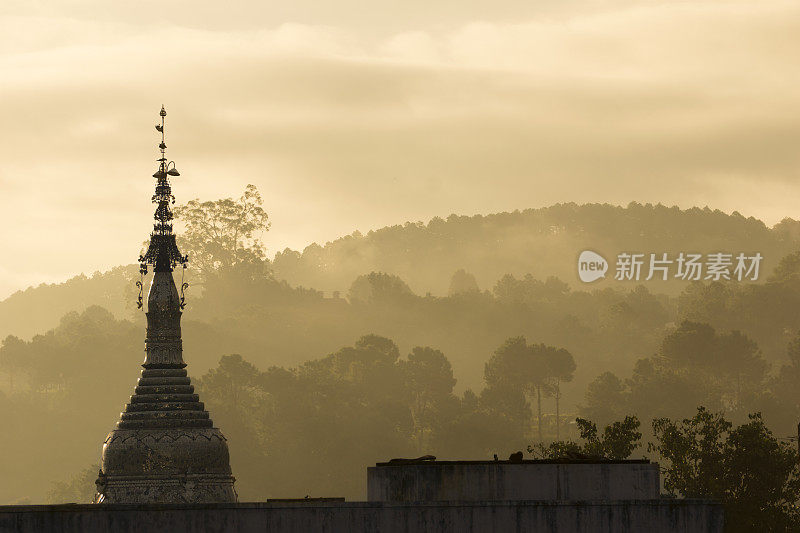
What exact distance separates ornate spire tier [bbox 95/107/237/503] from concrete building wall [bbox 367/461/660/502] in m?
27.3

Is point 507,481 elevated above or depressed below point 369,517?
above

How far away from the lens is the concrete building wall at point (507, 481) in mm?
49438

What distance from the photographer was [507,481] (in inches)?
1956

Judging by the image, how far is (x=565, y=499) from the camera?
48.8 meters

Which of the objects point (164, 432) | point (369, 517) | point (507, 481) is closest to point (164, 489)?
point (164, 432)

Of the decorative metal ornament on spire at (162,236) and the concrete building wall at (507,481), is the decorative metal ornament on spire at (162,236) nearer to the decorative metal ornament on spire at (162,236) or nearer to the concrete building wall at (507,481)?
the decorative metal ornament on spire at (162,236)

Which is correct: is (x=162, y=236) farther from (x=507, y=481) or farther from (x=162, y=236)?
(x=507, y=481)

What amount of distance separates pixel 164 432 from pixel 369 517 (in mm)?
33192

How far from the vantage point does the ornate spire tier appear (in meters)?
75.8

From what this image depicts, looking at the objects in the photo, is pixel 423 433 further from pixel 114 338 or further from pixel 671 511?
pixel 671 511

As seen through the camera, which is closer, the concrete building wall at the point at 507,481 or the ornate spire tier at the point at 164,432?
the concrete building wall at the point at 507,481

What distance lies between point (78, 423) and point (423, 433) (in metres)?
42.8

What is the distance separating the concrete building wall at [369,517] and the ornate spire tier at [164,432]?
2878cm

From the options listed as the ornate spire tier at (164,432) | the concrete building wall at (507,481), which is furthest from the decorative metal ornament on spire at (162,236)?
the concrete building wall at (507,481)
